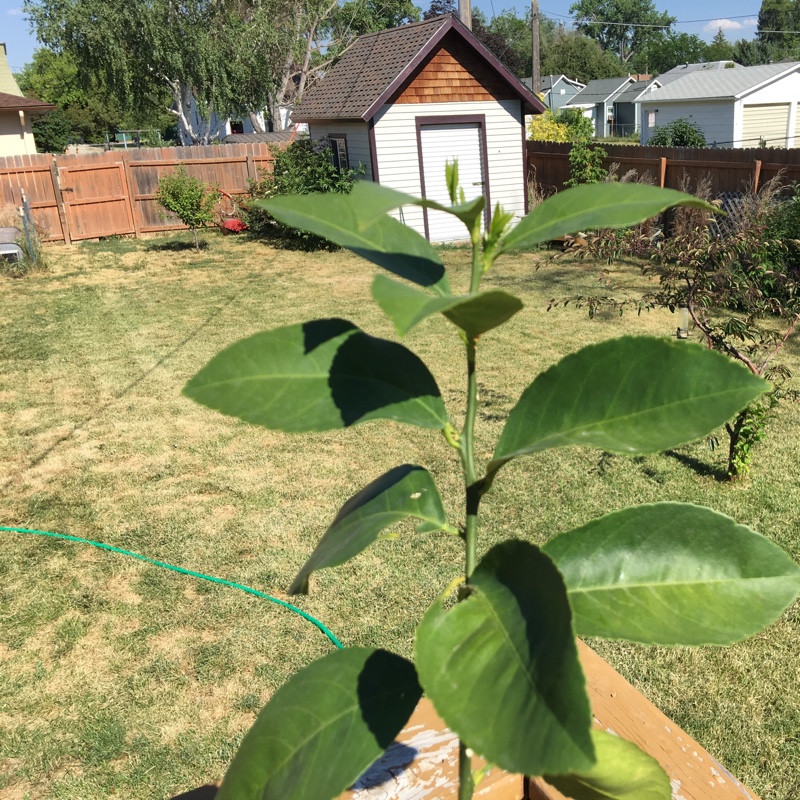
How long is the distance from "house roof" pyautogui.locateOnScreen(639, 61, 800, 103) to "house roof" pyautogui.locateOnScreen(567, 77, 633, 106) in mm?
31804

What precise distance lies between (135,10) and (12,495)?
29440 millimetres

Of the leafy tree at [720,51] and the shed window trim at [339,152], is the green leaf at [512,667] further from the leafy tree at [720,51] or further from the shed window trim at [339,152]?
the leafy tree at [720,51]

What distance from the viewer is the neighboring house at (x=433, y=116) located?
14211 mm

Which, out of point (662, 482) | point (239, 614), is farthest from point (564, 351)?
point (239, 614)

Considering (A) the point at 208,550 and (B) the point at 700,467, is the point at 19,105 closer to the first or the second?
(A) the point at 208,550

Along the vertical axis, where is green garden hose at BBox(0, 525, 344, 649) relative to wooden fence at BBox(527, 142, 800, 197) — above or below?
below

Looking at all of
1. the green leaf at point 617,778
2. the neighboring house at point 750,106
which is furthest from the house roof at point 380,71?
the neighboring house at point 750,106

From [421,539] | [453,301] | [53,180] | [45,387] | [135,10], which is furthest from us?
[135,10]

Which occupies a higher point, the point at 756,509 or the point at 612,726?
the point at 612,726

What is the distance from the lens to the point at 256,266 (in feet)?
45.7

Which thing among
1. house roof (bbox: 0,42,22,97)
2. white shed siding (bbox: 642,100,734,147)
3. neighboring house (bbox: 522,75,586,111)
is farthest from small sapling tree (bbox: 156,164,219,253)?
neighboring house (bbox: 522,75,586,111)

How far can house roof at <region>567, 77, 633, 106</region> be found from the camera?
62.4m

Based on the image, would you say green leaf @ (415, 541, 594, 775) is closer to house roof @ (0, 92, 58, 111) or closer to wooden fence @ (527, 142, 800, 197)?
wooden fence @ (527, 142, 800, 197)

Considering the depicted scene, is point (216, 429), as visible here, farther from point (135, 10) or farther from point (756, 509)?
point (135, 10)
